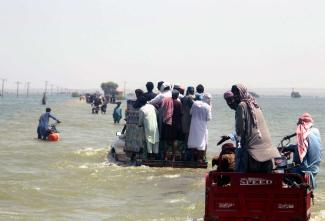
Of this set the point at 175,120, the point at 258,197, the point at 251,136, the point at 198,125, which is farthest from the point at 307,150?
the point at 175,120

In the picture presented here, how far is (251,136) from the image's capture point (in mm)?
7277

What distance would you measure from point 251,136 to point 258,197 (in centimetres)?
69

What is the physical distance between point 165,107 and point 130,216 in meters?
4.85

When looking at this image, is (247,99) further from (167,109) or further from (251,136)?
(167,109)

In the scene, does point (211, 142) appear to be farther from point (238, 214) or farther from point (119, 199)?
point (238, 214)

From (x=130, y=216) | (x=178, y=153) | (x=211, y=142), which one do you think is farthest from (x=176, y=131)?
(x=211, y=142)

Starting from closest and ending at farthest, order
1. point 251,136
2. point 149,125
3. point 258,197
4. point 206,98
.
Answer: point 258,197, point 251,136, point 149,125, point 206,98

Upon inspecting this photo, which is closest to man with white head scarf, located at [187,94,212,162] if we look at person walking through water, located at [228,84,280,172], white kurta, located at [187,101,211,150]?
white kurta, located at [187,101,211,150]

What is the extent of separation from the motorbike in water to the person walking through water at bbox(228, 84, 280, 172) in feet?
0.72

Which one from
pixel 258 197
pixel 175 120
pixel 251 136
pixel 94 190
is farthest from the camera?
pixel 175 120

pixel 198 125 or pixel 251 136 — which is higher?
pixel 251 136

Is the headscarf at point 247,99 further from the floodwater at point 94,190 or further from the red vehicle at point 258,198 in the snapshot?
the floodwater at point 94,190

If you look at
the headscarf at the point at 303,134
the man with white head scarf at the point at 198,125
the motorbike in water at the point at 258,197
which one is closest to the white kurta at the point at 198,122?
the man with white head scarf at the point at 198,125

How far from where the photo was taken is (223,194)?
23.4 feet
